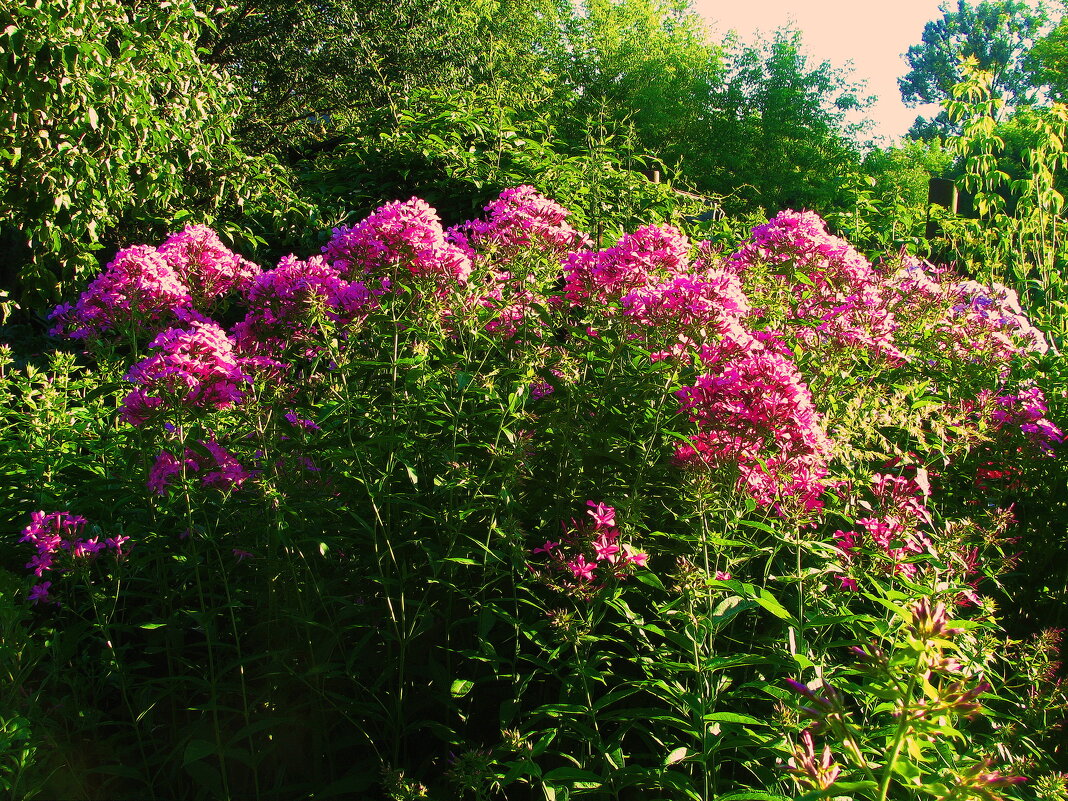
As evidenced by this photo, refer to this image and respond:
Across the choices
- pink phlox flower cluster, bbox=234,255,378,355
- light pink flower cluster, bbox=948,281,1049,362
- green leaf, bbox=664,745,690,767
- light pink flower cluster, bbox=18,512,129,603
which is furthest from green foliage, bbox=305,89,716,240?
green leaf, bbox=664,745,690,767

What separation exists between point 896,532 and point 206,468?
1889 millimetres

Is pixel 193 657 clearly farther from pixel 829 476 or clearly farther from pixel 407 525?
pixel 829 476

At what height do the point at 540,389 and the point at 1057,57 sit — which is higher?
the point at 1057,57

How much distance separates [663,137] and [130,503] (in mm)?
28368

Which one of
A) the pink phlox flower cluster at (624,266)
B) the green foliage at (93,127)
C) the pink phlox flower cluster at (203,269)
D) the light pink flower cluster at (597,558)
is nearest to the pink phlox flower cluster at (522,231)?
the pink phlox flower cluster at (624,266)

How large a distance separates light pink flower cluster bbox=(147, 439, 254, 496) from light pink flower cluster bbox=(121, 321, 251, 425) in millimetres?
132

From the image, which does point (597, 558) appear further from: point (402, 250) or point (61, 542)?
point (61, 542)

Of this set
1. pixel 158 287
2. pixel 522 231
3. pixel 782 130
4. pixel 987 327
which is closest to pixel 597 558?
pixel 522 231

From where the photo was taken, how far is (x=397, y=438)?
236 centimetres

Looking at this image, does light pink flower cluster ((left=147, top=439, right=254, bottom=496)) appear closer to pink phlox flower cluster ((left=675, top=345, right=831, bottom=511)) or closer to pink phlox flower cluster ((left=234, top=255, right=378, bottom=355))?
pink phlox flower cluster ((left=234, top=255, right=378, bottom=355))

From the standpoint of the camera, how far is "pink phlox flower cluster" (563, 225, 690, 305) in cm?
273

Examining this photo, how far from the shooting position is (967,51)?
53812mm

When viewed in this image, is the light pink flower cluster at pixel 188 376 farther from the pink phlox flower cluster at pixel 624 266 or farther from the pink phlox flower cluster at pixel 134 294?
the pink phlox flower cluster at pixel 624 266

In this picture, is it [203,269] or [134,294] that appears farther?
[203,269]
